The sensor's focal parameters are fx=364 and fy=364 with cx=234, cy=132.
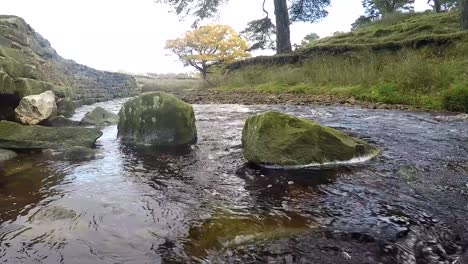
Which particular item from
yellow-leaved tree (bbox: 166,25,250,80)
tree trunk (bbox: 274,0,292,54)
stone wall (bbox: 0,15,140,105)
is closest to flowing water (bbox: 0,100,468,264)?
stone wall (bbox: 0,15,140,105)

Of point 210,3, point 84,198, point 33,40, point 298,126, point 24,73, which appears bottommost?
point 84,198

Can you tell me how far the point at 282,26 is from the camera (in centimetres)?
1750

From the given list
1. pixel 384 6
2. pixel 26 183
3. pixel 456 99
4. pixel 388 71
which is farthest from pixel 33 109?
pixel 384 6

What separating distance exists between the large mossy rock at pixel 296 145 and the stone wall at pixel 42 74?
16.3 feet

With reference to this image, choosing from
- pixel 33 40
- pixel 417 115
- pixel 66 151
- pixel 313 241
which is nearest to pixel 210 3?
pixel 33 40

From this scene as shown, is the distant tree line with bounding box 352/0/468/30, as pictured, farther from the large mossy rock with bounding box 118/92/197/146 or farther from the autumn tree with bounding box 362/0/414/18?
the large mossy rock with bounding box 118/92/197/146

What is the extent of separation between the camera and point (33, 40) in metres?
14.1

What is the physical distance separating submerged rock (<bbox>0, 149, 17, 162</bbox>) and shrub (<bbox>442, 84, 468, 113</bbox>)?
25.6 feet

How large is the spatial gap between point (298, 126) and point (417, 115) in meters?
3.92

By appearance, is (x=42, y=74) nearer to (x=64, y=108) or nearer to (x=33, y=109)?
(x=64, y=108)

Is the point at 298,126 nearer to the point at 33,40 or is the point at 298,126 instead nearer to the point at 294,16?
the point at 33,40

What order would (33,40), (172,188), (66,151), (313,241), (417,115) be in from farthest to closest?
(33,40) < (417,115) < (66,151) < (172,188) < (313,241)

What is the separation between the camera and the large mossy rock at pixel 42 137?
17.1 feet

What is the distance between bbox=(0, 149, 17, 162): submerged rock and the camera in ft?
15.6
